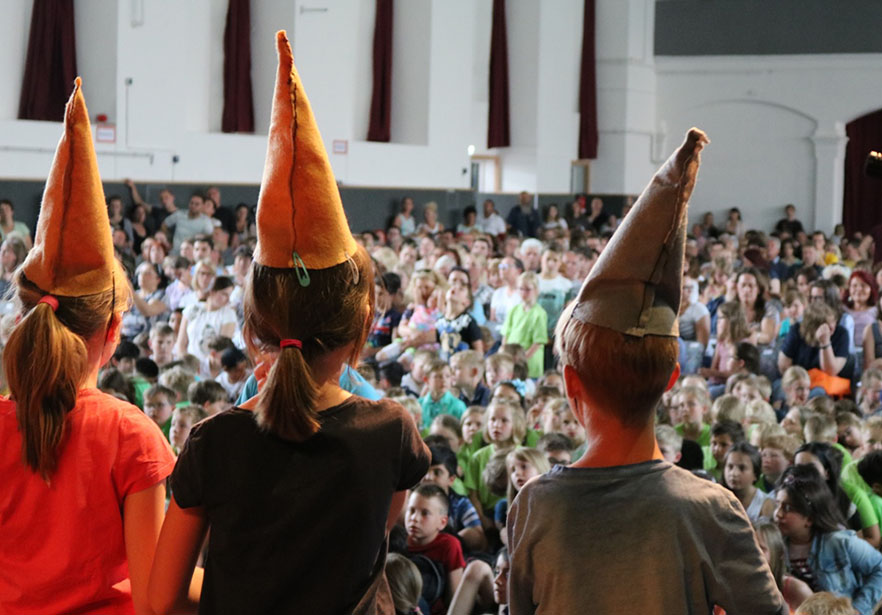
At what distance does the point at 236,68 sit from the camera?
14703 millimetres

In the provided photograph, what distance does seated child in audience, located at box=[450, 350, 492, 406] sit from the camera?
6.46 m

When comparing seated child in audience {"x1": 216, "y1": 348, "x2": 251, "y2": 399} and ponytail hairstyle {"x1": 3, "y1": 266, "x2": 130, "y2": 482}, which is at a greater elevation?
ponytail hairstyle {"x1": 3, "y1": 266, "x2": 130, "y2": 482}

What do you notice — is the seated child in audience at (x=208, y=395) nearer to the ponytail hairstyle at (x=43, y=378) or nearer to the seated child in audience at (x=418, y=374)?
the seated child in audience at (x=418, y=374)

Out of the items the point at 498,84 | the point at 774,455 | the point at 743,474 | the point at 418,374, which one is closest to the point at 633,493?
the point at 743,474

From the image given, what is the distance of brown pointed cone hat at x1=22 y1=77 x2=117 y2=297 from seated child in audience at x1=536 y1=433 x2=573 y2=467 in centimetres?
307

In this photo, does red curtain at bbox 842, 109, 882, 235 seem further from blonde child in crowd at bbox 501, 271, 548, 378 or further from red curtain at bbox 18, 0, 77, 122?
blonde child in crowd at bbox 501, 271, 548, 378

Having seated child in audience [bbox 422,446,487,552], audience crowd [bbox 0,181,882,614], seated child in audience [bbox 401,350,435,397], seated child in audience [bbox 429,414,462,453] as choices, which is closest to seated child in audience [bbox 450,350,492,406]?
audience crowd [bbox 0,181,882,614]

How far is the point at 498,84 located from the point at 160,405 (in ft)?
43.9

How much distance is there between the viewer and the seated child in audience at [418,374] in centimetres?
634

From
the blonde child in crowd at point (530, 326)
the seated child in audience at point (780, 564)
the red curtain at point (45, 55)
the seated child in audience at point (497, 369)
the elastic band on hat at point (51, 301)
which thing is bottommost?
the seated child in audience at point (780, 564)

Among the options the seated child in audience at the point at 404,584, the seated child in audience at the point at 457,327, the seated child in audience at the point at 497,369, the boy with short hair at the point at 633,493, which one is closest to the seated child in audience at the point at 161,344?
the seated child in audience at the point at 457,327

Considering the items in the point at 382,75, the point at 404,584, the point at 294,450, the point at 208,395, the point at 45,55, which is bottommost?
the point at 404,584

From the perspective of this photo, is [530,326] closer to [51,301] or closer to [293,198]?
[51,301]

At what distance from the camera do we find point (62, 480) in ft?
→ 6.00
